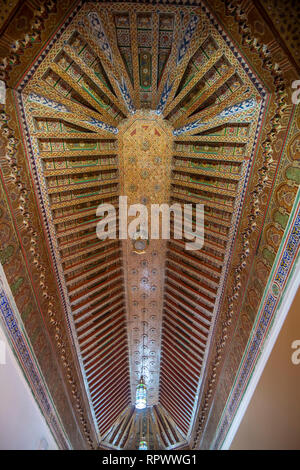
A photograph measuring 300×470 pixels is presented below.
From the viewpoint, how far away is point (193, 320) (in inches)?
195

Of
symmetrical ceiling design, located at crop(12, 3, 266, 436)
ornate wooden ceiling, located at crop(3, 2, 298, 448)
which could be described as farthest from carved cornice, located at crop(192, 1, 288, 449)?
symmetrical ceiling design, located at crop(12, 3, 266, 436)

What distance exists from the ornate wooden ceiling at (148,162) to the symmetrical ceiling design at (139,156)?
0.05 feet

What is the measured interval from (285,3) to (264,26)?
18 centimetres

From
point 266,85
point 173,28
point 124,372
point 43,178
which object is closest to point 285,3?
point 266,85

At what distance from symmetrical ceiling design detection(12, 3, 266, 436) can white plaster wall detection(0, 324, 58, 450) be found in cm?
140

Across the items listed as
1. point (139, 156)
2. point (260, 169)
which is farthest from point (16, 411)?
point (260, 169)

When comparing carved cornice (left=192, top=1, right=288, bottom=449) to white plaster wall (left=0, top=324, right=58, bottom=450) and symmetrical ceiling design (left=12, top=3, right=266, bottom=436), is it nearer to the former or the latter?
symmetrical ceiling design (left=12, top=3, right=266, bottom=436)

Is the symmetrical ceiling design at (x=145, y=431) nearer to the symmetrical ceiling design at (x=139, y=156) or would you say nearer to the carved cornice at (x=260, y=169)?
the symmetrical ceiling design at (x=139, y=156)

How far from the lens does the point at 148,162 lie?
3795 mm

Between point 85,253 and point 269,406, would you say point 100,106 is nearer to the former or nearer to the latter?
point 85,253

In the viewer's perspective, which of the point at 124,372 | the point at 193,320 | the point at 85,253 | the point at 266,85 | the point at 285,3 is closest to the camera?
the point at 285,3

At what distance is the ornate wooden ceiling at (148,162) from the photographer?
2307mm

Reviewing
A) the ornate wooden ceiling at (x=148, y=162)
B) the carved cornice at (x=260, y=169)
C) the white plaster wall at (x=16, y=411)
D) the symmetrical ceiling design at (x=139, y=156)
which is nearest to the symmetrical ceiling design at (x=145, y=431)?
the ornate wooden ceiling at (x=148, y=162)
